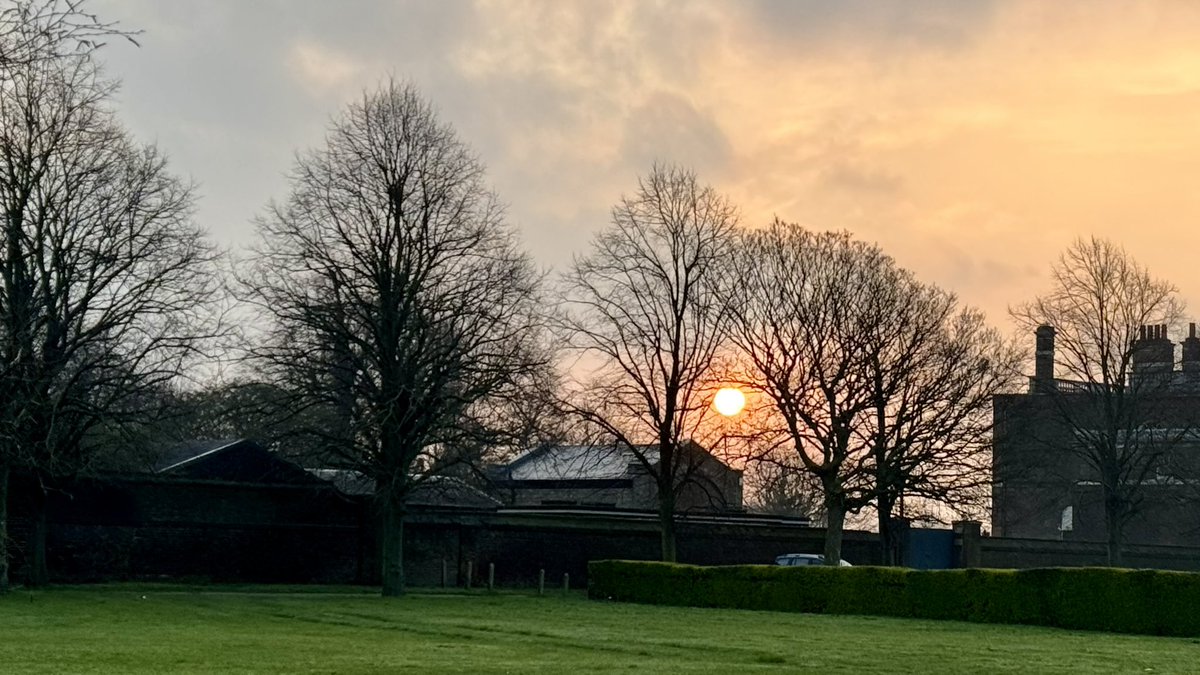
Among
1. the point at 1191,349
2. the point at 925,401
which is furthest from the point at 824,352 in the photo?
the point at 1191,349

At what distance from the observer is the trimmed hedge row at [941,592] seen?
3106cm

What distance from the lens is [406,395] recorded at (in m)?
40.2

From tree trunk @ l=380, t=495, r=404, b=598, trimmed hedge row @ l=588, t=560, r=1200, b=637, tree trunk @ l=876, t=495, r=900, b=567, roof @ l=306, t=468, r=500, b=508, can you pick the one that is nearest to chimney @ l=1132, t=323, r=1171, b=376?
tree trunk @ l=876, t=495, r=900, b=567

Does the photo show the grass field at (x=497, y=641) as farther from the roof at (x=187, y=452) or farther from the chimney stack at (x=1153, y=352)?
the chimney stack at (x=1153, y=352)

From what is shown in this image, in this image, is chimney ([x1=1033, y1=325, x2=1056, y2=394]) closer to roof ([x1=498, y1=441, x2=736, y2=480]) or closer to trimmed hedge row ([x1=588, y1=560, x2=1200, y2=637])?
roof ([x1=498, y1=441, x2=736, y2=480])

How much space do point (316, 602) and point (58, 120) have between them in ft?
47.3

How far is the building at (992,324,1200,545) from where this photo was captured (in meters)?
52.5

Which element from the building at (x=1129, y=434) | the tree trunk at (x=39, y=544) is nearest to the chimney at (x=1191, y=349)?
the building at (x=1129, y=434)

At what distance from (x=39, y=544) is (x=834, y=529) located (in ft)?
85.8

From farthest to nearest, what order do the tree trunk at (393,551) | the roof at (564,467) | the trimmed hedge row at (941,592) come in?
the roof at (564,467) → the tree trunk at (393,551) → the trimmed hedge row at (941,592)

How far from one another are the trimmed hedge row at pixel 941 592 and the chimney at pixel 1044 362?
1843cm

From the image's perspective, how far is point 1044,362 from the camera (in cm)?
5928

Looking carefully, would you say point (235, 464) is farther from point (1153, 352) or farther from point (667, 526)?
point (1153, 352)

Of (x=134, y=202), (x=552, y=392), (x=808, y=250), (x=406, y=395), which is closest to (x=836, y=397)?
(x=808, y=250)
